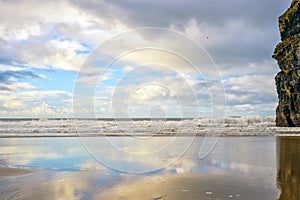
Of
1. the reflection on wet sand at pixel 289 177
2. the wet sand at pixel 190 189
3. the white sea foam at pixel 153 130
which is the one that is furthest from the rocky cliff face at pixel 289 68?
the wet sand at pixel 190 189

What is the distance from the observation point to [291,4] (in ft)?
121

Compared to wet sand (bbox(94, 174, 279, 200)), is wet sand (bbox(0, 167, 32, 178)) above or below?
below

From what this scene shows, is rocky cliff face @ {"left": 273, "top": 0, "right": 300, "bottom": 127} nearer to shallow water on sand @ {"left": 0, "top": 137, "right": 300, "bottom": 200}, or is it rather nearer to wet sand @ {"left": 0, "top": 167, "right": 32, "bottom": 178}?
shallow water on sand @ {"left": 0, "top": 137, "right": 300, "bottom": 200}

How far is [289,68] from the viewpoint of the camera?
109 feet

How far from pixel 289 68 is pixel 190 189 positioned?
3062 centimetres

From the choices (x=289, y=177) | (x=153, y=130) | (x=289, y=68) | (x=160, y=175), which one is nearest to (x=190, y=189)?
(x=160, y=175)

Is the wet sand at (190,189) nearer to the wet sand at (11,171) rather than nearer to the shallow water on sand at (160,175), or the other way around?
the shallow water on sand at (160,175)

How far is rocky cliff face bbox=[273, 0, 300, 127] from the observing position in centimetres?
3234

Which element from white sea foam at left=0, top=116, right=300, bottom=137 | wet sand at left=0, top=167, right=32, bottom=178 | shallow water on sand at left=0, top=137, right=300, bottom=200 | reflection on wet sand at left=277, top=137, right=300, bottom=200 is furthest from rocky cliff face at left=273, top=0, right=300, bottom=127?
wet sand at left=0, top=167, right=32, bottom=178

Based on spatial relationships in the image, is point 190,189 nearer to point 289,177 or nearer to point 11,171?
point 289,177

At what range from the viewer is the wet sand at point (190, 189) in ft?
21.6

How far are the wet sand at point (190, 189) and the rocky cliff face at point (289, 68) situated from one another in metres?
27.7

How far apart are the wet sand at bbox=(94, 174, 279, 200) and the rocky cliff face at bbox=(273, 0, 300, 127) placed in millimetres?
27743

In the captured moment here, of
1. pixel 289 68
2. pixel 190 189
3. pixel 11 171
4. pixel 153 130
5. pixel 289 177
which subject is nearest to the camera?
pixel 190 189
